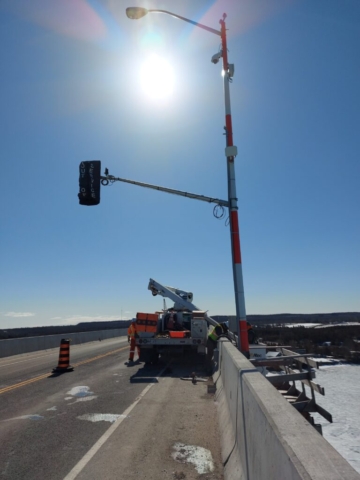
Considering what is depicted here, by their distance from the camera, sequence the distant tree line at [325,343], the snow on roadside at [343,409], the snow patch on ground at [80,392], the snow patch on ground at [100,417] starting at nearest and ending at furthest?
the snow patch on ground at [100,417]
the snow on roadside at [343,409]
the snow patch on ground at [80,392]
the distant tree line at [325,343]

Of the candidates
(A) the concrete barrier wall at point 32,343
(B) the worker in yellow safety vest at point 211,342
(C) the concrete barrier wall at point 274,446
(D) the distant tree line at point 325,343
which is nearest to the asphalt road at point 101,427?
(C) the concrete barrier wall at point 274,446

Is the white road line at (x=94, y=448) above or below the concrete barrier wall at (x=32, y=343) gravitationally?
below

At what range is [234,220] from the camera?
10398mm

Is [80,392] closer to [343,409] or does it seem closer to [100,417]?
[100,417]

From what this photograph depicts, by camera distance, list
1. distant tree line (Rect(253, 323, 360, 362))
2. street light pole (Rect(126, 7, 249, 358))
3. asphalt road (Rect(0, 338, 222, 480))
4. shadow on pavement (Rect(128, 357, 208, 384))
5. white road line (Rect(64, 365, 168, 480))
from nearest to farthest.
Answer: white road line (Rect(64, 365, 168, 480)), asphalt road (Rect(0, 338, 222, 480)), street light pole (Rect(126, 7, 249, 358)), shadow on pavement (Rect(128, 357, 208, 384)), distant tree line (Rect(253, 323, 360, 362))

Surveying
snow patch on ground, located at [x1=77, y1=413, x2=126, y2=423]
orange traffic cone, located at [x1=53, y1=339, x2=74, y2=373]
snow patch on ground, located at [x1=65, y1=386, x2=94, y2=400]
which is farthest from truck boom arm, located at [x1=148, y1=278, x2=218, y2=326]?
snow patch on ground, located at [x1=77, y1=413, x2=126, y2=423]

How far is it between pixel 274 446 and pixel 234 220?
26.5 feet

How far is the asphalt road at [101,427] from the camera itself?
5.12 meters

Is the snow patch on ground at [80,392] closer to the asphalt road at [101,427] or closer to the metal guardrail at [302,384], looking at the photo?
the asphalt road at [101,427]

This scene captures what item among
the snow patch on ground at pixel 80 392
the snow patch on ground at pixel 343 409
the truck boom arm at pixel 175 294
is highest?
the truck boom arm at pixel 175 294

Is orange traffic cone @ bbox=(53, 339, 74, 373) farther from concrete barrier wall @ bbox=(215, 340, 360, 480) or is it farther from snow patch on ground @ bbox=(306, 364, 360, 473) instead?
concrete barrier wall @ bbox=(215, 340, 360, 480)

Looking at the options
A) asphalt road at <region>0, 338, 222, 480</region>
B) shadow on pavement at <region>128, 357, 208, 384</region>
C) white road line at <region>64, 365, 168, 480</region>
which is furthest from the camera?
shadow on pavement at <region>128, 357, 208, 384</region>

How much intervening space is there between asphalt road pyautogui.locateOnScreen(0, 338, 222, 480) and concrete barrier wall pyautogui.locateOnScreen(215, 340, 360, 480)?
0.94m

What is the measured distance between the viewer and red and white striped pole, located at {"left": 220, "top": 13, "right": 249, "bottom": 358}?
9.71 meters
